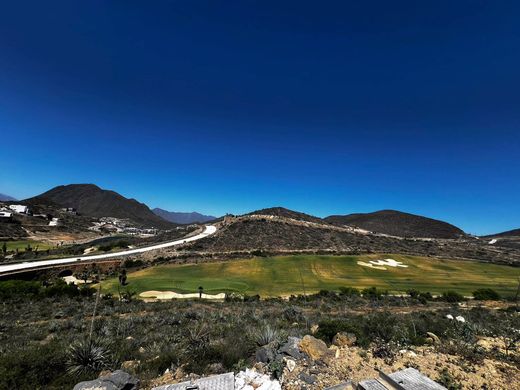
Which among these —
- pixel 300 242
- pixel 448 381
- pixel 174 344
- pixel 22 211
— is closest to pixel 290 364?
pixel 448 381

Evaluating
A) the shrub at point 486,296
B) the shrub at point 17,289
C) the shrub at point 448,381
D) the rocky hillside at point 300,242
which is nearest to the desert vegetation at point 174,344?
the shrub at point 448,381

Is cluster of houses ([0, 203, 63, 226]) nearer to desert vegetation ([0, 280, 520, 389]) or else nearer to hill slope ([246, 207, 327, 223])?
hill slope ([246, 207, 327, 223])

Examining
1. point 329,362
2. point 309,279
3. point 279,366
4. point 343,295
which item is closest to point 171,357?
point 279,366

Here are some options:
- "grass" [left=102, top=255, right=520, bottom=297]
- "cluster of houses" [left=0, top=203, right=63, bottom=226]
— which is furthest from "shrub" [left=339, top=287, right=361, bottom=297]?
"cluster of houses" [left=0, top=203, right=63, bottom=226]

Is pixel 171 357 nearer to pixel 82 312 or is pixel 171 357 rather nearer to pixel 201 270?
pixel 82 312

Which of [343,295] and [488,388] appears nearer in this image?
[488,388]

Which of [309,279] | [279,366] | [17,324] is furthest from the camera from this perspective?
[309,279]

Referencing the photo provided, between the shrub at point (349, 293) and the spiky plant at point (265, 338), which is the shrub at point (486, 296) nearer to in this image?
the shrub at point (349, 293)
